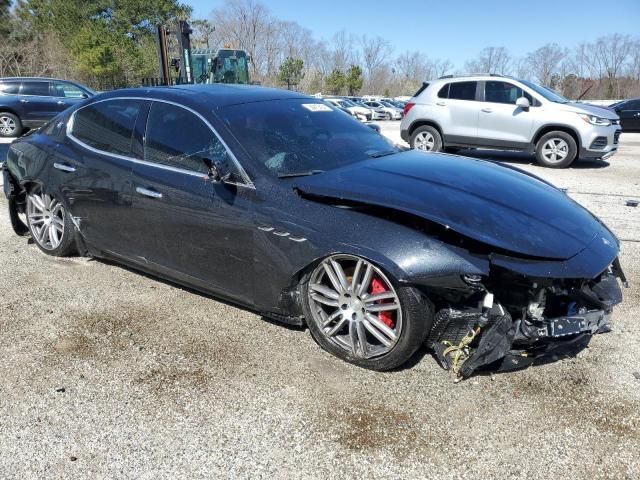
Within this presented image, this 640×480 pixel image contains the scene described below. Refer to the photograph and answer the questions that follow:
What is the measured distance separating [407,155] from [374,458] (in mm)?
2281

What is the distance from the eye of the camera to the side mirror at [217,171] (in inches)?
125

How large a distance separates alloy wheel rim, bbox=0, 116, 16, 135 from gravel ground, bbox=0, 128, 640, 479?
519 inches

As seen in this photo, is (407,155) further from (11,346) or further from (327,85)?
(327,85)

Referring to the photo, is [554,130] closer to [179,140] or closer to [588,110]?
[588,110]

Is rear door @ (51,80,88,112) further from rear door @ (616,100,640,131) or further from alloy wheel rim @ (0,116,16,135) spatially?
rear door @ (616,100,640,131)

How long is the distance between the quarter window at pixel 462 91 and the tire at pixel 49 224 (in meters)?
8.59

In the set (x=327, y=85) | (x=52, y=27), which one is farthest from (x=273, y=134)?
(x=327, y=85)

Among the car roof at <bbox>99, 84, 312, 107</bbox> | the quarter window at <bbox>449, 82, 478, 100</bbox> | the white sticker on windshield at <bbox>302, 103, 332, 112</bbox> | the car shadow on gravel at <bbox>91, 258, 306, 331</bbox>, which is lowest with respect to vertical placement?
the car shadow on gravel at <bbox>91, 258, 306, 331</bbox>

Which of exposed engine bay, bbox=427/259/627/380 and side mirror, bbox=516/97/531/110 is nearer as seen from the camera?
exposed engine bay, bbox=427/259/627/380

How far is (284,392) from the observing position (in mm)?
2807

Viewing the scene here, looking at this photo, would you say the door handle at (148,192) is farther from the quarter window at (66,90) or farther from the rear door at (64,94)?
the quarter window at (66,90)

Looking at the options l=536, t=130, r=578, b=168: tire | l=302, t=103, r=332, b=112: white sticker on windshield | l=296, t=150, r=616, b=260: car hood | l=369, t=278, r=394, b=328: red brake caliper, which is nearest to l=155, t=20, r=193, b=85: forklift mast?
l=536, t=130, r=578, b=168: tire

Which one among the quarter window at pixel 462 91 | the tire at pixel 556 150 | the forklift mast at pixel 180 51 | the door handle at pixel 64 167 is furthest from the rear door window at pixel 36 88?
the tire at pixel 556 150

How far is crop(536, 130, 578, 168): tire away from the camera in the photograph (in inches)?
393
